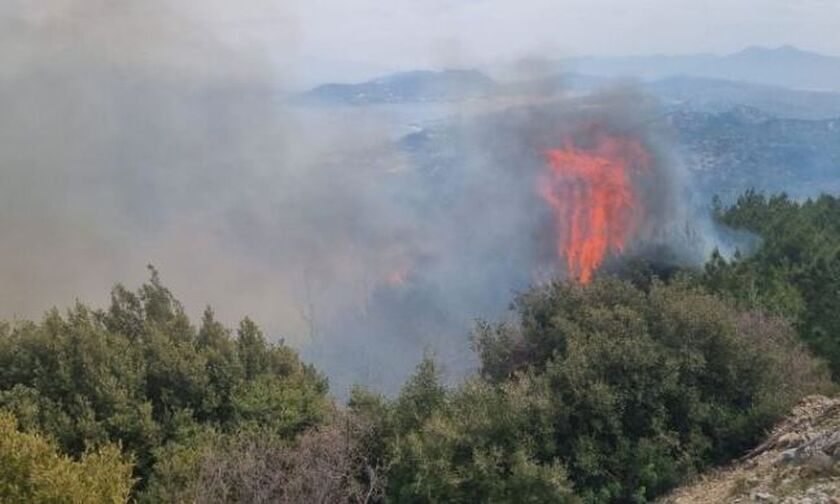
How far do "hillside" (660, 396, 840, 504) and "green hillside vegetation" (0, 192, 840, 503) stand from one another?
103 centimetres

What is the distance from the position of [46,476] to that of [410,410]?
34.8ft

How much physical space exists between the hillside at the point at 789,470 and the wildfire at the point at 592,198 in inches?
1326

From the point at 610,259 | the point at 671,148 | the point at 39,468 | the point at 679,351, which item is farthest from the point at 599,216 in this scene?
the point at 39,468

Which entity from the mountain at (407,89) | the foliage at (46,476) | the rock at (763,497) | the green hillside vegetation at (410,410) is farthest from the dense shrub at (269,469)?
the mountain at (407,89)

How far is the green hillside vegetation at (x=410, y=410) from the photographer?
18.9 meters

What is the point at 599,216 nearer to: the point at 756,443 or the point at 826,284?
the point at 826,284

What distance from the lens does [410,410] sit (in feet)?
73.0

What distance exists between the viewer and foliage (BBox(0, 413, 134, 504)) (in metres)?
14.5

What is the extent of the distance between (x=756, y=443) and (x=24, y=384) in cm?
2413

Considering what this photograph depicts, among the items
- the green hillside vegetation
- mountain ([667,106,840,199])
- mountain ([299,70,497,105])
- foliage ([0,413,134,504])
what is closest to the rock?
the green hillside vegetation

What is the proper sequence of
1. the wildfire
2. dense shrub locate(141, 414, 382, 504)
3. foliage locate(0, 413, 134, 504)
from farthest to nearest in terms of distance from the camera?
the wildfire, dense shrub locate(141, 414, 382, 504), foliage locate(0, 413, 134, 504)

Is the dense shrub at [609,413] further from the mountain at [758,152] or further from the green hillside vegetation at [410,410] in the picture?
the mountain at [758,152]

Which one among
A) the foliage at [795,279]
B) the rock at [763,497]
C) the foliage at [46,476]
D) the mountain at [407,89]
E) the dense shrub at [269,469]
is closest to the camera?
the rock at [763,497]

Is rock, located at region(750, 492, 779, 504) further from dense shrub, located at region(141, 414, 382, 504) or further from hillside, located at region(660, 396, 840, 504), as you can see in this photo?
dense shrub, located at region(141, 414, 382, 504)
